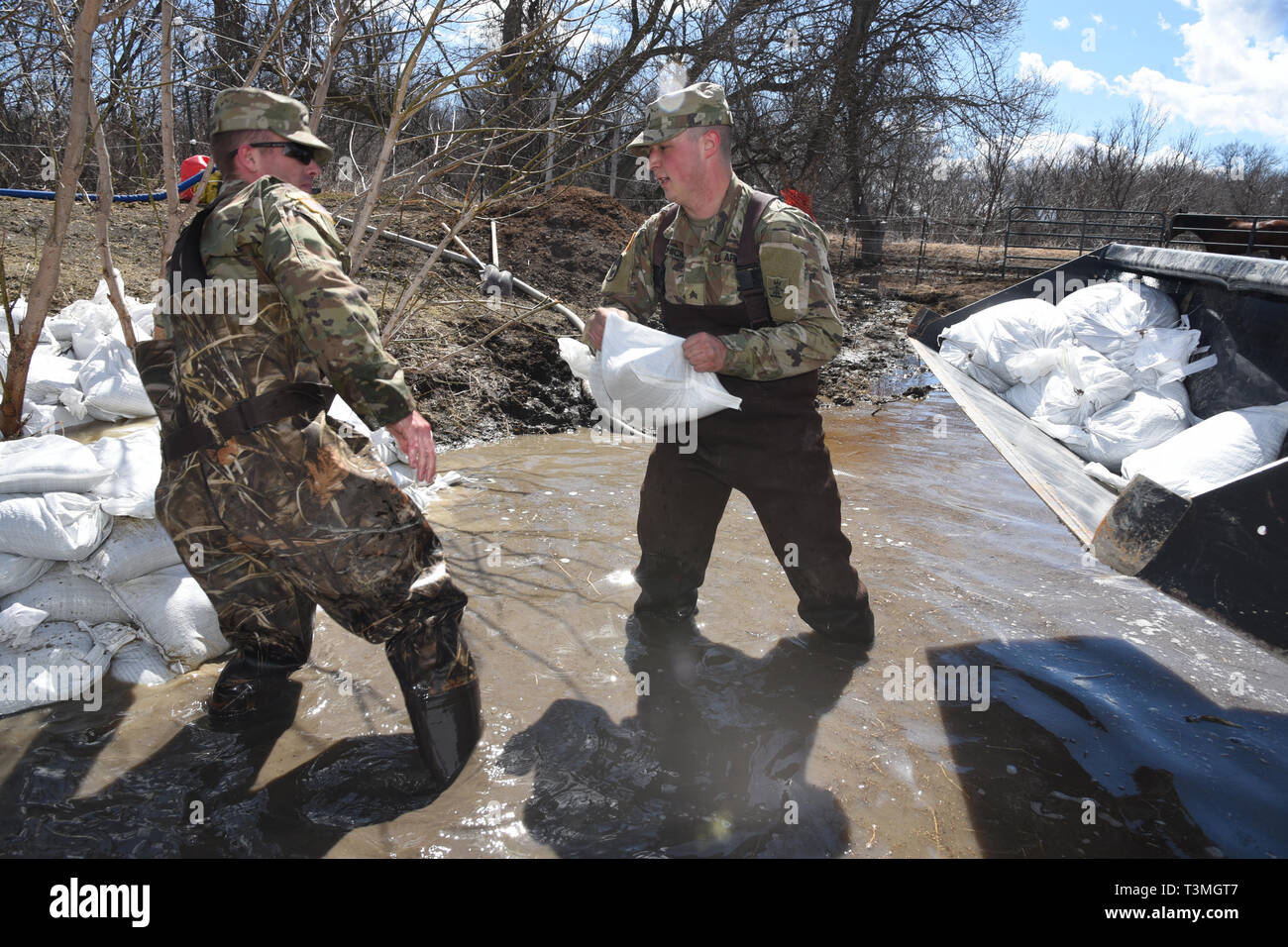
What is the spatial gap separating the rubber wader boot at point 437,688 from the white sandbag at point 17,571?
1.40 metres

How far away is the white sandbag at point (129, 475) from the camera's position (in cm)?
283

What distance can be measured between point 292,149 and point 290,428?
0.76m

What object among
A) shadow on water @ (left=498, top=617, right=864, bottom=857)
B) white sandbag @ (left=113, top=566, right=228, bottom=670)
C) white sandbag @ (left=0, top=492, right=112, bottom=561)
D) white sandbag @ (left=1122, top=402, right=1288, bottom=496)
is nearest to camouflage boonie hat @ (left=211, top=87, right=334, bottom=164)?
white sandbag @ (left=0, top=492, right=112, bottom=561)

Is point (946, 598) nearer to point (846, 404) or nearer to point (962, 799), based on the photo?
point (962, 799)

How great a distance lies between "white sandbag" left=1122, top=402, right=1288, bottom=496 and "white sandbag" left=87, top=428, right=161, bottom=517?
11.6ft

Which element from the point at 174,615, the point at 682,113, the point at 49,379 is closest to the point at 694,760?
the point at 174,615

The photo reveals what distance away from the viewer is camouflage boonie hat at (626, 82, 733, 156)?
248 cm

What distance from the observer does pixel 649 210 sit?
14.6 metres

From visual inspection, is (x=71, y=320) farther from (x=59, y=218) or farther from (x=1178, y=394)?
(x=1178, y=394)

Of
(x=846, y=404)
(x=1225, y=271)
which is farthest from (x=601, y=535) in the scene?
(x=846, y=404)

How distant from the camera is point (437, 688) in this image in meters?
2.23

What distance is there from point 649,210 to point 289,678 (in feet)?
43.1

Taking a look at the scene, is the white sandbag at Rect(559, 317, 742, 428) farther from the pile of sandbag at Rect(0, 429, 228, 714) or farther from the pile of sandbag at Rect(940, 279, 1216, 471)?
the pile of sandbag at Rect(940, 279, 1216, 471)

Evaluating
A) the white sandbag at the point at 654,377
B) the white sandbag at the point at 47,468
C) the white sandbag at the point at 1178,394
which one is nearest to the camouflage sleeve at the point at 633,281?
the white sandbag at the point at 654,377
